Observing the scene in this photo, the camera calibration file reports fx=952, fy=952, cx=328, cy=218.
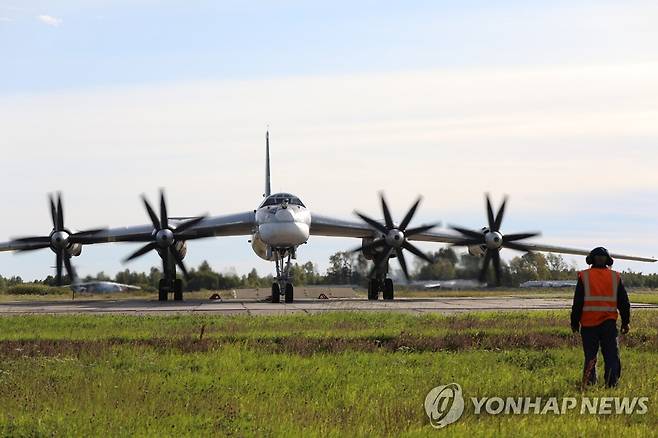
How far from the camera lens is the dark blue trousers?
1147 centimetres

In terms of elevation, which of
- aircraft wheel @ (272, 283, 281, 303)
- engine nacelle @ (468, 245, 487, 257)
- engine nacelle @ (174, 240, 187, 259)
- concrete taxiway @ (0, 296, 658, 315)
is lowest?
concrete taxiway @ (0, 296, 658, 315)

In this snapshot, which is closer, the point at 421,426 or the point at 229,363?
the point at 421,426

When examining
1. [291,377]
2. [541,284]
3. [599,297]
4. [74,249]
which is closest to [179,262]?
[74,249]

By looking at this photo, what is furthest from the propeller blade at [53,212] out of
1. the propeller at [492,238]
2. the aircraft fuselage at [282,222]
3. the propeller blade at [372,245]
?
the propeller at [492,238]

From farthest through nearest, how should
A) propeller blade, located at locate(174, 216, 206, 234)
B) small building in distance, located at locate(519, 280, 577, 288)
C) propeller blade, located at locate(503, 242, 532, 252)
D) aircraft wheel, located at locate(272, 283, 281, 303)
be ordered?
small building in distance, located at locate(519, 280, 577, 288), propeller blade, located at locate(503, 242, 532, 252), propeller blade, located at locate(174, 216, 206, 234), aircraft wheel, located at locate(272, 283, 281, 303)

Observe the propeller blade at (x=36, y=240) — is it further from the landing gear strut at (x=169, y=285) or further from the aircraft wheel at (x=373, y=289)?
the aircraft wheel at (x=373, y=289)

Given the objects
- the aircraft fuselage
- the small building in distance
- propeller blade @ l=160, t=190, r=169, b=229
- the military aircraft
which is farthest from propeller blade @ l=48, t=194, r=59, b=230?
the small building in distance

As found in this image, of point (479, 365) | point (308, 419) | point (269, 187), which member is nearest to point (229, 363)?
point (479, 365)

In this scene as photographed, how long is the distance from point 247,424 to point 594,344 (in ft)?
15.8

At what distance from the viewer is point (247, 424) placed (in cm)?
916

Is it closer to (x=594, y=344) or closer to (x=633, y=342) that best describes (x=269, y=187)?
(x=633, y=342)

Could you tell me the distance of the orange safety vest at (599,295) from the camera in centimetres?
1164

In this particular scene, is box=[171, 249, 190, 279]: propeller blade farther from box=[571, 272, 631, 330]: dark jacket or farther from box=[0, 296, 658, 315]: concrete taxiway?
box=[571, 272, 631, 330]: dark jacket

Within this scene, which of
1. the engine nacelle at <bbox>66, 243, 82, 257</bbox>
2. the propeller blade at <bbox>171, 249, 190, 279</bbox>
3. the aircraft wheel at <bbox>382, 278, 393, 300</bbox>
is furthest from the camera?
the engine nacelle at <bbox>66, 243, 82, 257</bbox>
